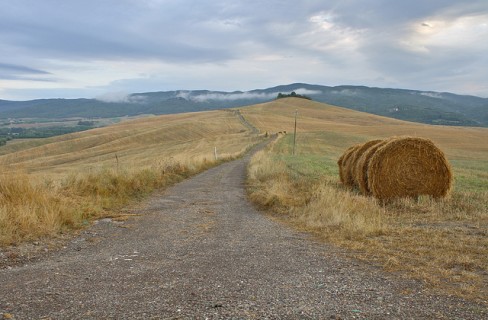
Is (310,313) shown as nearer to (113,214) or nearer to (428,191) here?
(113,214)

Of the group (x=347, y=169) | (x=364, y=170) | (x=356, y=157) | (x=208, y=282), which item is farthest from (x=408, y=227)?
(x=347, y=169)

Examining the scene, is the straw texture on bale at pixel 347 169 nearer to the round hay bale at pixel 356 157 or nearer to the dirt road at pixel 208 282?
the round hay bale at pixel 356 157

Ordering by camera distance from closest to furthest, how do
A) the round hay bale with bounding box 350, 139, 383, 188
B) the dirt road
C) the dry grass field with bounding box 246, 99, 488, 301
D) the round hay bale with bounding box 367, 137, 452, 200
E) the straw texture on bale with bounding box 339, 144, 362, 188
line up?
the dirt road
the dry grass field with bounding box 246, 99, 488, 301
the round hay bale with bounding box 367, 137, 452, 200
the round hay bale with bounding box 350, 139, 383, 188
the straw texture on bale with bounding box 339, 144, 362, 188

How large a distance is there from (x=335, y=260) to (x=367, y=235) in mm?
1964

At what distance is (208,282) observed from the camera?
574 cm

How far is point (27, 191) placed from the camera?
963 centimetres

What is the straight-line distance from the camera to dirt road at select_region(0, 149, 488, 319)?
4695mm

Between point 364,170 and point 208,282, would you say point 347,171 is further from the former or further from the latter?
point 208,282

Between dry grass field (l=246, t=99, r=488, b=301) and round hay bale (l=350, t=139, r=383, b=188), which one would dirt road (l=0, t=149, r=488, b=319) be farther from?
round hay bale (l=350, t=139, r=383, b=188)

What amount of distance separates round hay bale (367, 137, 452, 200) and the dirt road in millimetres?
5426

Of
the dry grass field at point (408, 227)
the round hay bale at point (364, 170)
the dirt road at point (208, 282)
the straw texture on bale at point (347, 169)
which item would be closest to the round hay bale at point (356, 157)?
the straw texture on bale at point (347, 169)

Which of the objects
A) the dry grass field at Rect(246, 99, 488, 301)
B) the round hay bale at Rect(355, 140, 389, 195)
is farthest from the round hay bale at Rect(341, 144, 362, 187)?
the round hay bale at Rect(355, 140, 389, 195)

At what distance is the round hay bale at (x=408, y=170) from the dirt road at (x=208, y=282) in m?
5.43

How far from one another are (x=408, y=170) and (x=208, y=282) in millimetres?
9733
